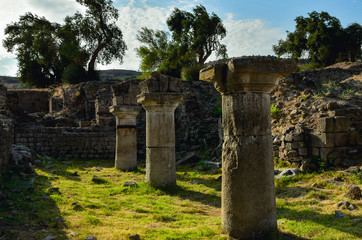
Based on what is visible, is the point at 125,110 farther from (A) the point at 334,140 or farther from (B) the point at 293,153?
(A) the point at 334,140

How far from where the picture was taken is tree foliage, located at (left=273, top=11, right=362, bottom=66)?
26078 mm

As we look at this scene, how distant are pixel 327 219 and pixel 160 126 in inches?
162

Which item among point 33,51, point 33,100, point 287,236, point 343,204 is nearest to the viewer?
point 287,236

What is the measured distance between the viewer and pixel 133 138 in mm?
10422

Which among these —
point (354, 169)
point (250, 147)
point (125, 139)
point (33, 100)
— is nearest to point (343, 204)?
point (354, 169)

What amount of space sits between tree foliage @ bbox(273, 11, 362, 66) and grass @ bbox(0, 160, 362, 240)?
76.0 feet

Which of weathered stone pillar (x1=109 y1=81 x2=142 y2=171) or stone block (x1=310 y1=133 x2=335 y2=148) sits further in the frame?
weathered stone pillar (x1=109 y1=81 x2=142 y2=171)

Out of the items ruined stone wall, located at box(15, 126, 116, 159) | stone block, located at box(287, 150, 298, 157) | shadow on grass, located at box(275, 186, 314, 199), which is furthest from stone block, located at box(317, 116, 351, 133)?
ruined stone wall, located at box(15, 126, 116, 159)

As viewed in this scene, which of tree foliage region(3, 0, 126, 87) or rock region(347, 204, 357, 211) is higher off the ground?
tree foliage region(3, 0, 126, 87)

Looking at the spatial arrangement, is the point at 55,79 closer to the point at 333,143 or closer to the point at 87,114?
the point at 87,114

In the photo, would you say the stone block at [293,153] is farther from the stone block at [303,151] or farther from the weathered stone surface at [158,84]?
the weathered stone surface at [158,84]

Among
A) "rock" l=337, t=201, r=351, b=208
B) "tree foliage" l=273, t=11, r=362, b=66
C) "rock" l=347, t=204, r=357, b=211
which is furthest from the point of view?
"tree foliage" l=273, t=11, r=362, b=66

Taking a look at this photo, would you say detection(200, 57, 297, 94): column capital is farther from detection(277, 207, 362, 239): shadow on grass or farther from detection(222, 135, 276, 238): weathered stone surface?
detection(277, 207, 362, 239): shadow on grass

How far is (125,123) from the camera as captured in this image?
10.3m
